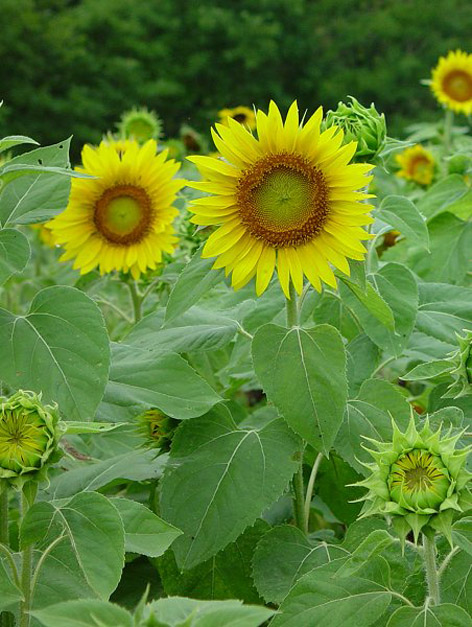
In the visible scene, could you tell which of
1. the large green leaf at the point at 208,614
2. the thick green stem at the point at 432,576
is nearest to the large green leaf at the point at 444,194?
the thick green stem at the point at 432,576

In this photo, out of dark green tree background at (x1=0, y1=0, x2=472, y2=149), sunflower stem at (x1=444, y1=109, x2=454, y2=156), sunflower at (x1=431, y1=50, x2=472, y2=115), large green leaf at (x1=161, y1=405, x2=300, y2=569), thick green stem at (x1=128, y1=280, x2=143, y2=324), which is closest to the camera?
large green leaf at (x1=161, y1=405, x2=300, y2=569)

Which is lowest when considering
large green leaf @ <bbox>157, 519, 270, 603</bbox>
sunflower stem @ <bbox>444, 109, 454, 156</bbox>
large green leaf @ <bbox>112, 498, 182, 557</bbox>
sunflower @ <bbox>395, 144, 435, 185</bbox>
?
large green leaf @ <bbox>157, 519, 270, 603</bbox>

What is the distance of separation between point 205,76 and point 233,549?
905 centimetres

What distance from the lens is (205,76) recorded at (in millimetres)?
9875

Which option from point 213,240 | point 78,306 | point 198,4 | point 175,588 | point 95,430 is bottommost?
point 175,588

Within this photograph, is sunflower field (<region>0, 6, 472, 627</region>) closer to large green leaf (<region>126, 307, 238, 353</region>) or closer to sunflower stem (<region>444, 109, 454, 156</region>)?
large green leaf (<region>126, 307, 238, 353</region>)

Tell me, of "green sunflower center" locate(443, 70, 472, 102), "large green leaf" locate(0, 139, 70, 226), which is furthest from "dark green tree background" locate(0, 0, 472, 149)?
"large green leaf" locate(0, 139, 70, 226)

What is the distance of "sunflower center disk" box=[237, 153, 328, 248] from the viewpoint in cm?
110

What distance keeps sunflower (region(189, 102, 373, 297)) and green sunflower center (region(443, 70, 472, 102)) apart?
2.45m

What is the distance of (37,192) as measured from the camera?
3.95ft

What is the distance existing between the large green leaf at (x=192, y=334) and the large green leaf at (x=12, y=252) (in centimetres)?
16

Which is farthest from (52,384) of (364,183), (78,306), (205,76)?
(205,76)

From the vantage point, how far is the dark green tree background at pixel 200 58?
930cm

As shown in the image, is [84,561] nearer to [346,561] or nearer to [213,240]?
[346,561]
